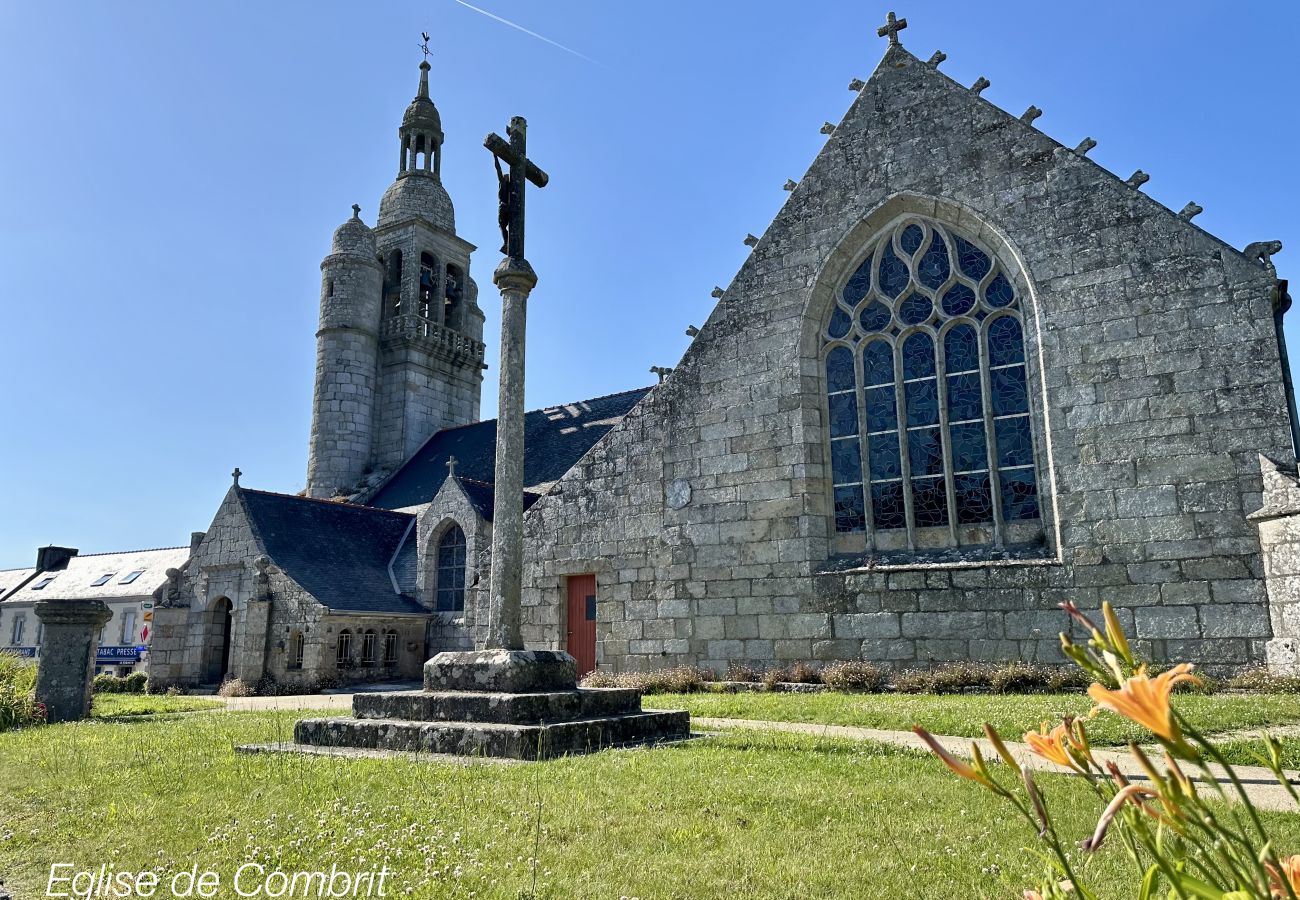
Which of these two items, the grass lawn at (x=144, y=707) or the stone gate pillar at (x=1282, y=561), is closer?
the stone gate pillar at (x=1282, y=561)

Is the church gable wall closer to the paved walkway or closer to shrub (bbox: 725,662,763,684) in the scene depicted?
shrub (bbox: 725,662,763,684)

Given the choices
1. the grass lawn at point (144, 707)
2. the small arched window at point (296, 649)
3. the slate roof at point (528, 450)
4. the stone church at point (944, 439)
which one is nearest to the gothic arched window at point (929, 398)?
the stone church at point (944, 439)

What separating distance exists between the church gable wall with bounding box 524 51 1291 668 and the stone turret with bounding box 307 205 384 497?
14.4 metres

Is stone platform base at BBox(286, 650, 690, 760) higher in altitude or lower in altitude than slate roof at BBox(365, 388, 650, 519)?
lower

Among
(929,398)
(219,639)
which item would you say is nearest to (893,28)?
(929,398)

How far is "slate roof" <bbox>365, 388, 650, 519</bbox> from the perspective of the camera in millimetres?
22094

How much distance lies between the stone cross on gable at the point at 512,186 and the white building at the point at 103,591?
22.2m

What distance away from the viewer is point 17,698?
1025 cm

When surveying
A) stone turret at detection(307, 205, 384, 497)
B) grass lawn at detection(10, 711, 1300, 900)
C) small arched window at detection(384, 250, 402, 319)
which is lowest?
grass lawn at detection(10, 711, 1300, 900)

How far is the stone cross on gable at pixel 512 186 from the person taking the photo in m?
8.98

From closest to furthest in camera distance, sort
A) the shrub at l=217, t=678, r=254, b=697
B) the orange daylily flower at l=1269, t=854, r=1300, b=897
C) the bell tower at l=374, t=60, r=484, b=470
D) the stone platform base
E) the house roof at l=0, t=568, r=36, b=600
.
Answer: the orange daylily flower at l=1269, t=854, r=1300, b=897
the stone platform base
the shrub at l=217, t=678, r=254, b=697
the bell tower at l=374, t=60, r=484, b=470
the house roof at l=0, t=568, r=36, b=600

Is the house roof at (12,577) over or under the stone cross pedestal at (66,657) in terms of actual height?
over

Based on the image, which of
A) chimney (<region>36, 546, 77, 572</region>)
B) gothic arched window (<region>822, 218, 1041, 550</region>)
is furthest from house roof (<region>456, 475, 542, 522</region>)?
chimney (<region>36, 546, 77, 572</region>)

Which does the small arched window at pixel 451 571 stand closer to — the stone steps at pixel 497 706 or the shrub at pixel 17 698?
the shrub at pixel 17 698
